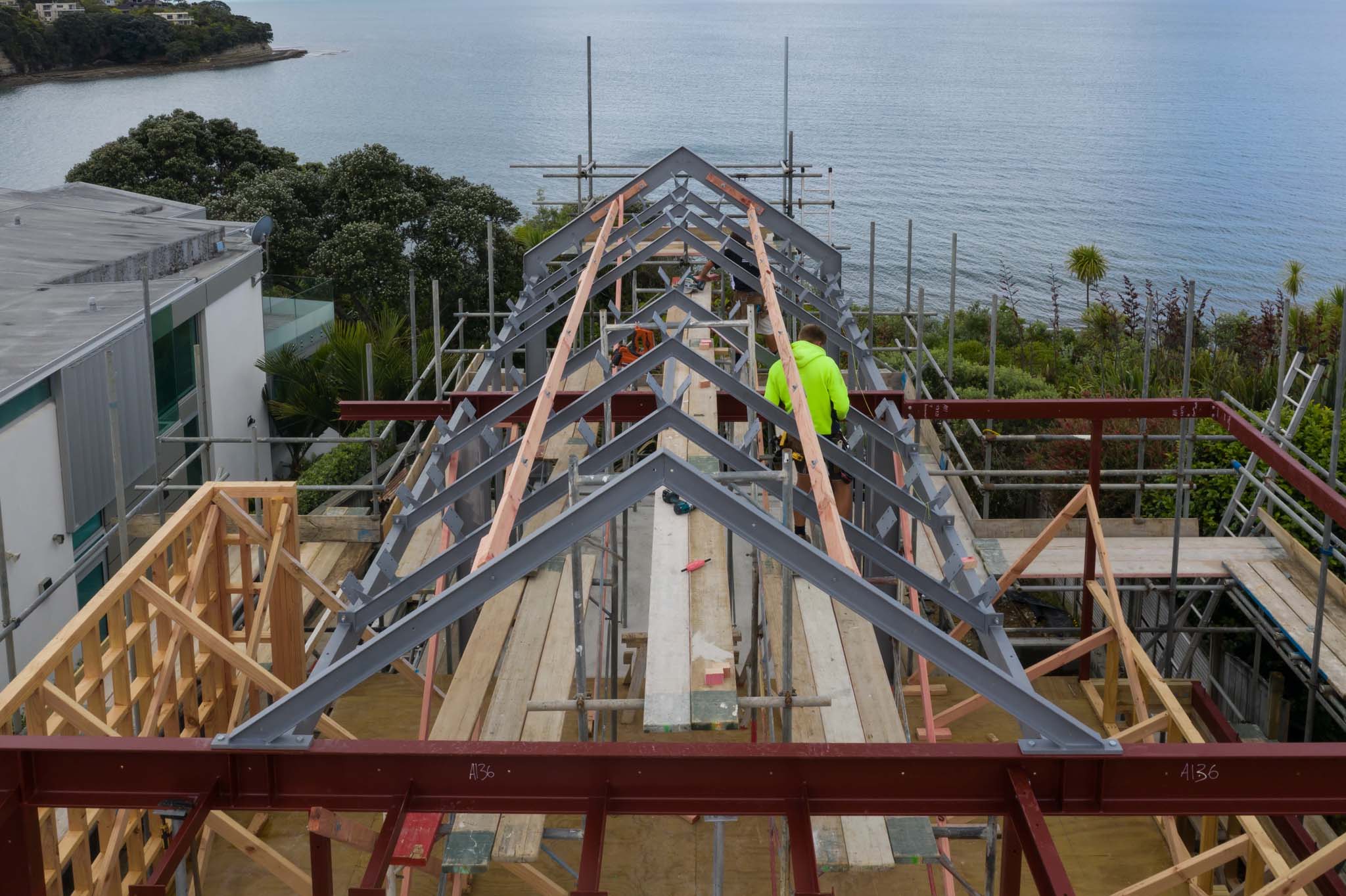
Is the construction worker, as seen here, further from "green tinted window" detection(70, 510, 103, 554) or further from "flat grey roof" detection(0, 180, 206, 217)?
"flat grey roof" detection(0, 180, 206, 217)

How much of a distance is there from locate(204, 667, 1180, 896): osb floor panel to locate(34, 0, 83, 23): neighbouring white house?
11689 cm

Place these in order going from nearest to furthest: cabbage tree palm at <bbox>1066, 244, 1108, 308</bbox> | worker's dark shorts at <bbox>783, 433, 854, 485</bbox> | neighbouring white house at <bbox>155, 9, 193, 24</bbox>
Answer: worker's dark shorts at <bbox>783, 433, 854, 485</bbox>, cabbage tree palm at <bbox>1066, 244, 1108, 308</bbox>, neighbouring white house at <bbox>155, 9, 193, 24</bbox>

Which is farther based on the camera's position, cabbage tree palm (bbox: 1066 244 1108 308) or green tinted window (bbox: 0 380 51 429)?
cabbage tree palm (bbox: 1066 244 1108 308)

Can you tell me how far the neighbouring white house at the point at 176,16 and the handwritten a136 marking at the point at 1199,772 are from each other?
14182 centimetres

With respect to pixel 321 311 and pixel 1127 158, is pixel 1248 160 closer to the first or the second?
pixel 1127 158

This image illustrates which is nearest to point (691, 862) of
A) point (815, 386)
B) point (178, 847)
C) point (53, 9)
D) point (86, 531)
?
point (815, 386)

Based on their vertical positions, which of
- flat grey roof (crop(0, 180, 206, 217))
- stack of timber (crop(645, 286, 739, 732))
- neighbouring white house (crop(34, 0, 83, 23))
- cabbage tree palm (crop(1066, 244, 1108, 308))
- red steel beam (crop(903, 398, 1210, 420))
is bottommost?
cabbage tree palm (crop(1066, 244, 1108, 308))

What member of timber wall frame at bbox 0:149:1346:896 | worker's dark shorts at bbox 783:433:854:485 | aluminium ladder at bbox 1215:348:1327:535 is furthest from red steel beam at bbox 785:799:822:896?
aluminium ladder at bbox 1215:348:1327:535

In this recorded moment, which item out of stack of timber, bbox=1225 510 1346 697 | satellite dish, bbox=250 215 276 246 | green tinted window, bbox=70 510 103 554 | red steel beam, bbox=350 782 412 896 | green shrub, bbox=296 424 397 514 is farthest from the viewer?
satellite dish, bbox=250 215 276 246

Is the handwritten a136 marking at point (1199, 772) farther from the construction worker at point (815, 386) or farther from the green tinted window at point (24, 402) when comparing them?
the green tinted window at point (24, 402)

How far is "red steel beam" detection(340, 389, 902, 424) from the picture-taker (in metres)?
10.3

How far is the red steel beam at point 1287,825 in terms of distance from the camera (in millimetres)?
8172

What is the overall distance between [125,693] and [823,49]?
195668 mm

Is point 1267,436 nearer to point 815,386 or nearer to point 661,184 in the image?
point 815,386
